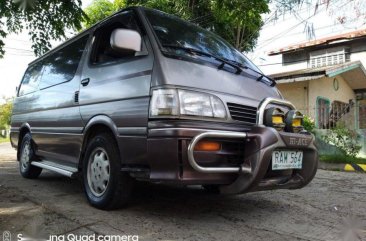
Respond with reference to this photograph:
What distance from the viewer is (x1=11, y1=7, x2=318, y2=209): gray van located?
2.79 meters

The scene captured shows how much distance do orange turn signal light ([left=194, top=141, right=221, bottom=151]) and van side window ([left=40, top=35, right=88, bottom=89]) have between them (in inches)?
84.8

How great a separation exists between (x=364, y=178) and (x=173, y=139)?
4.74 meters

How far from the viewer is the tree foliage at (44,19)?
613cm

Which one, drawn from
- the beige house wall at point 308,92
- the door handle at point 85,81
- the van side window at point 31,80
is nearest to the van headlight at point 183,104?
the door handle at point 85,81

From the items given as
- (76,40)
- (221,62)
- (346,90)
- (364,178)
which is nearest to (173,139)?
(221,62)

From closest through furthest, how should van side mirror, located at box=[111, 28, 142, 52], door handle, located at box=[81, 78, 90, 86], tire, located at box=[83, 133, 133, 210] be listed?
van side mirror, located at box=[111, 28, 142, 52] < tire, located at box=[83, 133, 133, 210] < door handle, located at box=[81, 78, 90, 86]

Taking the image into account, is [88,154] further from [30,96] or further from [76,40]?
[30,96]

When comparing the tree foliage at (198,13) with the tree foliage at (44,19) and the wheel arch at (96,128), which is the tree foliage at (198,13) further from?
the wheel arch at (96,128)

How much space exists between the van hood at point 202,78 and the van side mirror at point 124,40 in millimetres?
311

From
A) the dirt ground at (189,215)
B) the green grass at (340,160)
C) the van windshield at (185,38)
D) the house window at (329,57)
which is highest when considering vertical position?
the house window at (329,57)

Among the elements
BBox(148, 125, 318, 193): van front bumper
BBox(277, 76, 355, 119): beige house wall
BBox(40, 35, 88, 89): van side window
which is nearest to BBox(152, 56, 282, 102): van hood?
BBox(148, 125, 318, 193): van front bumper

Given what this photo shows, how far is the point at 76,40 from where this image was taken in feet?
14.9

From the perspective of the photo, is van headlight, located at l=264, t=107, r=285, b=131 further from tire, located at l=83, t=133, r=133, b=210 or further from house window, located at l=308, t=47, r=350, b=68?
house window, located at l=308, t=47, r=350, b=68

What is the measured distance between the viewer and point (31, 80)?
6004 millimetres
